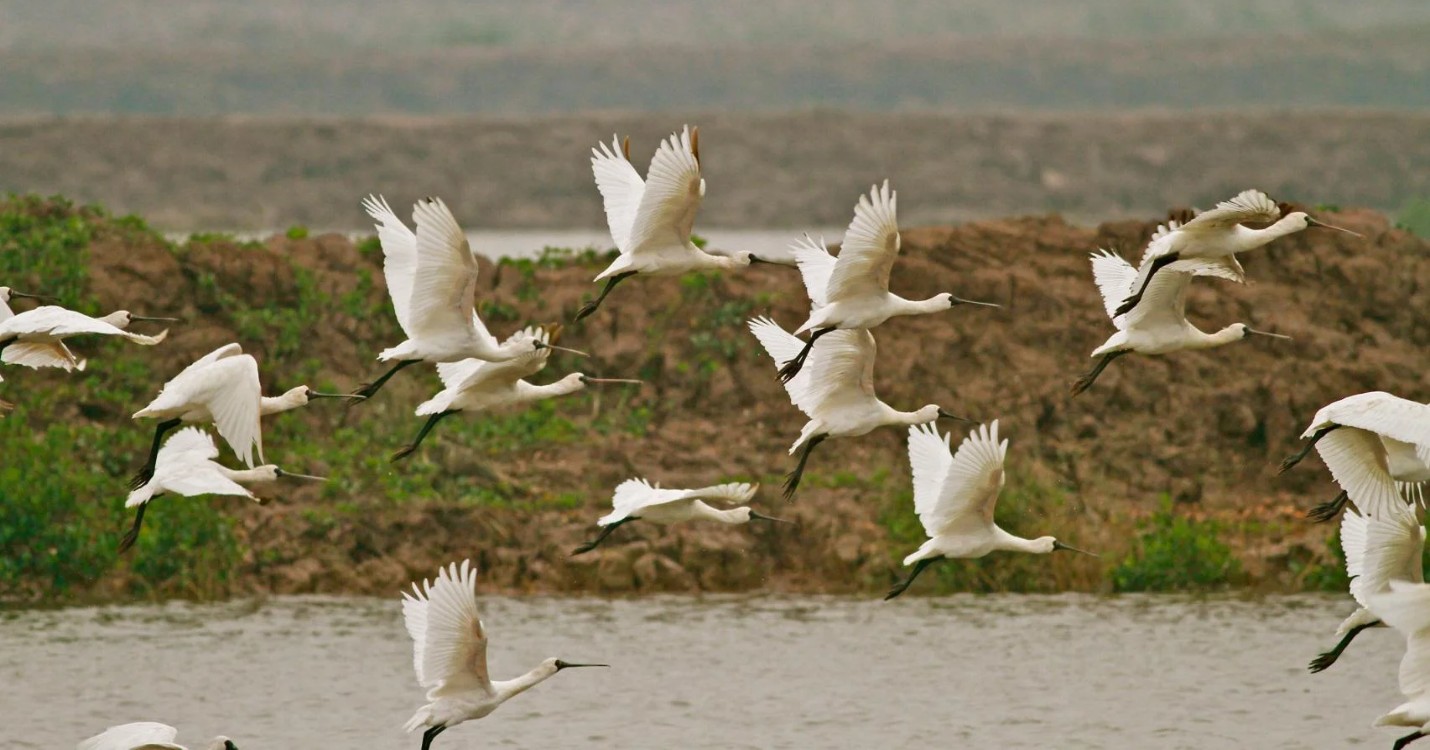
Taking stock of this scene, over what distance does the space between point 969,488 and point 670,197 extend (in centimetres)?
277

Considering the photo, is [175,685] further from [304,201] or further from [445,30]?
[445,30]

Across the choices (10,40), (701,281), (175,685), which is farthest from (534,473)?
(10,40)

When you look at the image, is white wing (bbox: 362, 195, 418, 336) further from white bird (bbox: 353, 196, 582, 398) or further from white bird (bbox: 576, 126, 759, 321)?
white bird (bbox: 576, 126, 759, 321)

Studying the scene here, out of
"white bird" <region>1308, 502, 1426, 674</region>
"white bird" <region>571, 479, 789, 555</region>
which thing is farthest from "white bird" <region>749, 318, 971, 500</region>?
"white bird" <region>1308, 502, 1426, 674</region>

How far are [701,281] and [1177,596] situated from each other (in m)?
7.09

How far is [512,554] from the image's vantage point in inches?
1022

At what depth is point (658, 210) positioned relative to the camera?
18.3 metres

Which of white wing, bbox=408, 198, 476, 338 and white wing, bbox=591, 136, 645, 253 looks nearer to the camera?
white wing, bbox=408, 198, 476, 338

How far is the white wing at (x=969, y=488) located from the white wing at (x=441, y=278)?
3300 millimetres

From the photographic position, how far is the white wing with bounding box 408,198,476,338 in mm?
17234

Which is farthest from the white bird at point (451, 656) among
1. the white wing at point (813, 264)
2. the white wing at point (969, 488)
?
the white wing at point (813, 264)

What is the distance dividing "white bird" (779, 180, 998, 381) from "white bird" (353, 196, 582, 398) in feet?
5.81

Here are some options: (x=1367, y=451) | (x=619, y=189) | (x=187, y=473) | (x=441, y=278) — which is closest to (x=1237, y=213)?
(x=1367, y=451)

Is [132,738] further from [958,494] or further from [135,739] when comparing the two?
[958,494]
